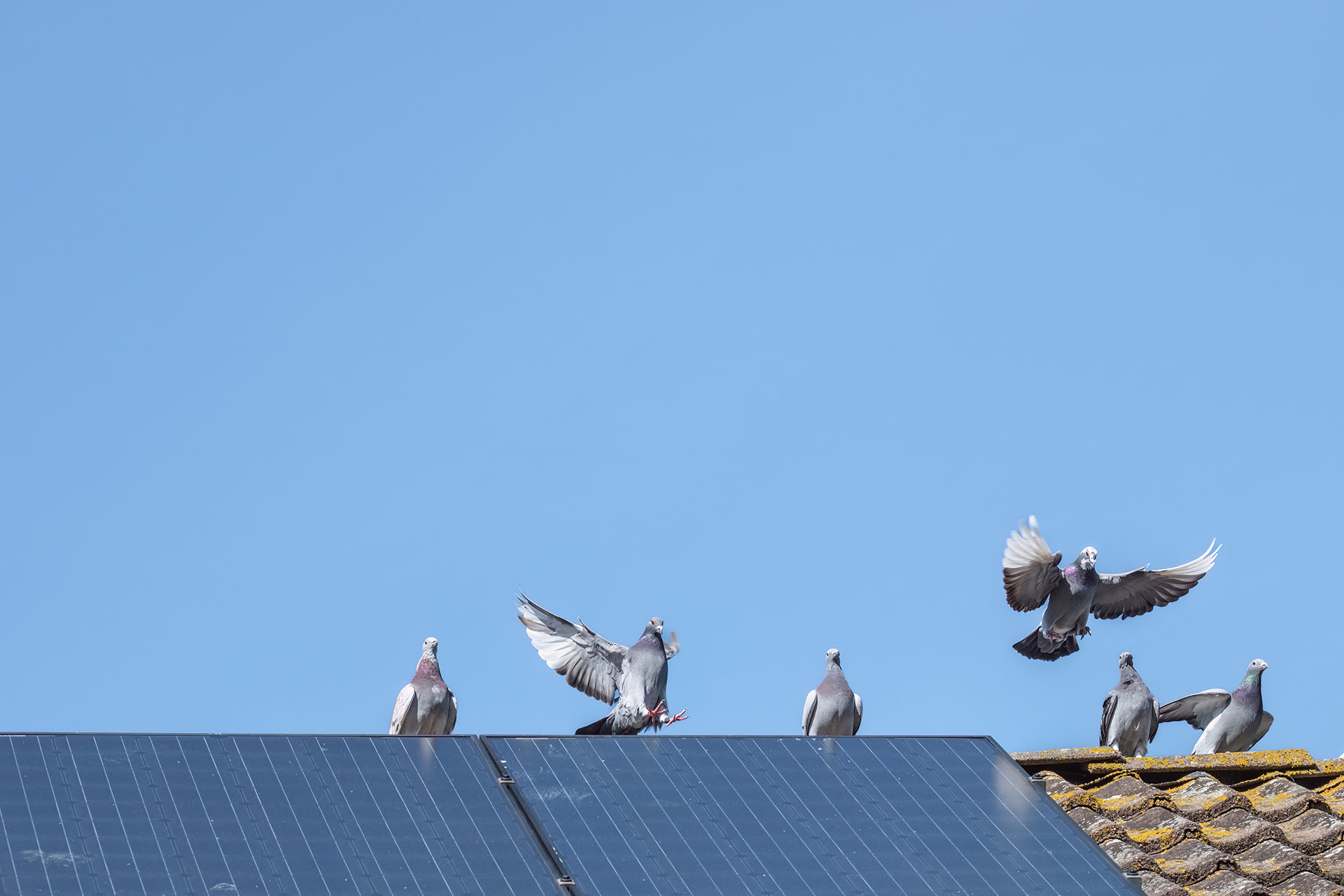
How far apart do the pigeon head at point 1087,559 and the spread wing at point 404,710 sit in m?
7.64

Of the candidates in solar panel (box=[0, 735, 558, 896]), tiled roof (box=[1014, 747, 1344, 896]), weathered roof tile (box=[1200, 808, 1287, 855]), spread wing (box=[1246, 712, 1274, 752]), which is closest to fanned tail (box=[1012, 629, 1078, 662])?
spread wing (box=[1246, 712, 1274, 752])

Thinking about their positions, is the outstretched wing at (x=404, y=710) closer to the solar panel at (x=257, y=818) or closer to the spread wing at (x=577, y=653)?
the spread wing at (x=577, y=653)

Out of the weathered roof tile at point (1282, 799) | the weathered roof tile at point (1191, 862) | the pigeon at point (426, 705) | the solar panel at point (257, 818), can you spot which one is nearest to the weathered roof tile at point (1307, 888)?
the weathered roof tile at point (1191, 862)

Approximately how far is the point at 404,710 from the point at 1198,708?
9394mm

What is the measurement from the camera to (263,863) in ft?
31.9

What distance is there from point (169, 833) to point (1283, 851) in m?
6.14

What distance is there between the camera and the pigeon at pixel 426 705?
19.8m

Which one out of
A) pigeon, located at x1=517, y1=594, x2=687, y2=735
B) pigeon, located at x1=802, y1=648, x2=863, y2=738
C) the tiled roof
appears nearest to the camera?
the tiled roof

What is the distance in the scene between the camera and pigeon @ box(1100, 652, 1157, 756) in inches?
854

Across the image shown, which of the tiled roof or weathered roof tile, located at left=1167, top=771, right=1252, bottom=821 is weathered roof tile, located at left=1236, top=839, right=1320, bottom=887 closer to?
the tiled roof

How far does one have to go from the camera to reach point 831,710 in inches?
747

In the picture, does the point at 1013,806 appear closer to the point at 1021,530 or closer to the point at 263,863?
the point at 263,863

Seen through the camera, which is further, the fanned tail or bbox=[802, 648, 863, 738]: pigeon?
the fanned tail

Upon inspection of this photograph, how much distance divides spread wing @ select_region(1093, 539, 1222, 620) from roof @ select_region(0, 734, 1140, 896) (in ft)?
39.0
